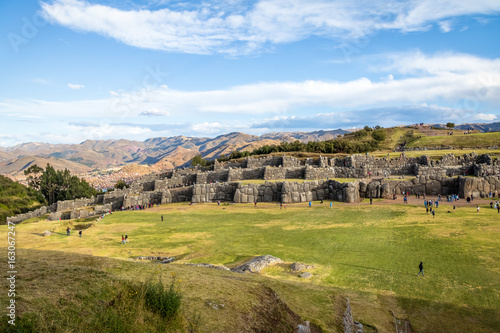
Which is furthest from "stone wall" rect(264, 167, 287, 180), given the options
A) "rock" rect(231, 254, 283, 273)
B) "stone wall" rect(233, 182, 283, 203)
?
"rock" rect(231, 254, 283, 273)

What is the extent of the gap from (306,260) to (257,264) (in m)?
4.10

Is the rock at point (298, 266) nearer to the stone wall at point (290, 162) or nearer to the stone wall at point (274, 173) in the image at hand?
the stone wall at point (274, 173)

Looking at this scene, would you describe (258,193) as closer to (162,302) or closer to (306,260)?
(306,260)

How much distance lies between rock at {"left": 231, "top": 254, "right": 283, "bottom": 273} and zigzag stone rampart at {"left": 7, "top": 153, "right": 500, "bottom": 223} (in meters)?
24.2

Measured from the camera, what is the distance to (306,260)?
21.0 meters

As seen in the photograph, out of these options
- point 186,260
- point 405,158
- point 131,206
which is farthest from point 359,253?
point 131,206

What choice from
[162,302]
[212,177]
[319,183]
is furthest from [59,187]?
[162,302]

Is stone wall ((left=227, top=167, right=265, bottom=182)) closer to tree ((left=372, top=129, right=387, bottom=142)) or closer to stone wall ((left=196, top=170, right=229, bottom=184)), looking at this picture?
stone wall ((left=196, top=170, right=229, bottom=184))

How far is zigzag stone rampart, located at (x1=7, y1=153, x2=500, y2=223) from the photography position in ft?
135

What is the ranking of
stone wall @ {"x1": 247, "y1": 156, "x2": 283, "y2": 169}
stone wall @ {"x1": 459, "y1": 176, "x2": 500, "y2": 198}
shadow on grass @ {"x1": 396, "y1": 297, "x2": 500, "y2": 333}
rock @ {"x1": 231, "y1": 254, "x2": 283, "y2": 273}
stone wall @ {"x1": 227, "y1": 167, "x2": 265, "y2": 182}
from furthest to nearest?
1. stone wall @ {"x1": 247, "y1": 156, "x2": 283, "y2": 169}
2. stone wall @ {"x1": 227, "y1": 167, "x2": 265, "y2": 182}
3. stone wall @ {"x1": 459, "y1": 176, "x2": 500, "y2": 198}
4. rock @ {"x1": 231, "y1": 254, "x2": 283, "y2": 273}
5. shadow on grass @ {"x1": 396, "y1": 297, "x2": 500, "y2": 333}

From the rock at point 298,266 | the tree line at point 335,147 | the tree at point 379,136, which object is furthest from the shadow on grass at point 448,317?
the tree at point 379,136

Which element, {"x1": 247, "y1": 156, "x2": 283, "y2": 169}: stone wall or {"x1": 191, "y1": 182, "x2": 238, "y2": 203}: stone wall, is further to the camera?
{"x1": 247, "y1": 156, "x2": 283, "y2": 169}: stone wall

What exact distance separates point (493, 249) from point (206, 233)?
23.1 m

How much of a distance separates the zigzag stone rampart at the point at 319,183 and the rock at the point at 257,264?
24179 millimetres
